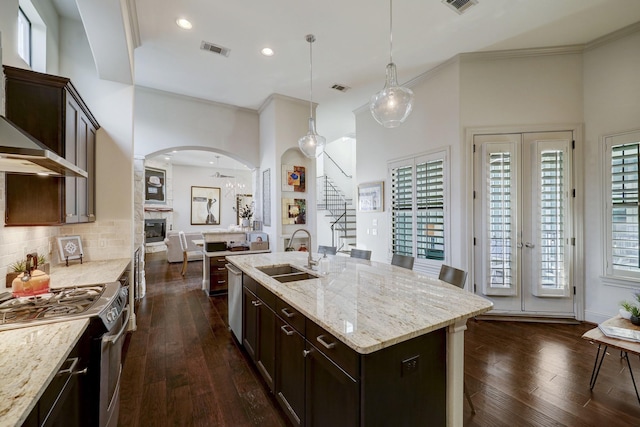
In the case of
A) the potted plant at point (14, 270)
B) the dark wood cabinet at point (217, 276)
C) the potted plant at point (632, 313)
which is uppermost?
the potted plant at point (14, 270)

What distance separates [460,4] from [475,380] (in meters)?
3.67

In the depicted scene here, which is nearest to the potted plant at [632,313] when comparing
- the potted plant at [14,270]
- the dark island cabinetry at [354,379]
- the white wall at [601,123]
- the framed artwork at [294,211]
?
the white wall at [601,123]

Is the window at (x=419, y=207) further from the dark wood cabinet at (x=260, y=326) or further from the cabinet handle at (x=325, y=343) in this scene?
the cabinet handle at (x=325, y=343)

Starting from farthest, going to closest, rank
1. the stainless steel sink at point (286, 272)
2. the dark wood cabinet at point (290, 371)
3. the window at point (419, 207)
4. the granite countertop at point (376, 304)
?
1. the window at point (419, 207)
2. the stainless steel sink at point (286, 272)
3. the dark wood cabinet at point (290, 371)
4. the granite countertop at point (376, 304)

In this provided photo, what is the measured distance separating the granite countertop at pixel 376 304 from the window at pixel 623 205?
9.21 feet

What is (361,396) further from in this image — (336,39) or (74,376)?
(336,39)

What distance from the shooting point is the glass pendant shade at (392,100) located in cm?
247

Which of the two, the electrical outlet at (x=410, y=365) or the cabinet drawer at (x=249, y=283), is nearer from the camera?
the electrical outlet at (x=410, y=365)

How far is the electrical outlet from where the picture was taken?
1.31 meters

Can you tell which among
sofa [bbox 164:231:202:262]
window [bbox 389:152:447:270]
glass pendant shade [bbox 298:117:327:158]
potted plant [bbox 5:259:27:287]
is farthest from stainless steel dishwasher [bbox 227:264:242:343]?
sofa [bbox 164:231:202:262]

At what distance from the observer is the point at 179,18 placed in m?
3.08

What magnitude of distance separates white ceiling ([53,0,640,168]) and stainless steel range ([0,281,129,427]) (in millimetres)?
2965

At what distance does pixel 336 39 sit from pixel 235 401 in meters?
4.00

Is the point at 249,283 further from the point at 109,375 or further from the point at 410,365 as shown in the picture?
the point at 410,365
